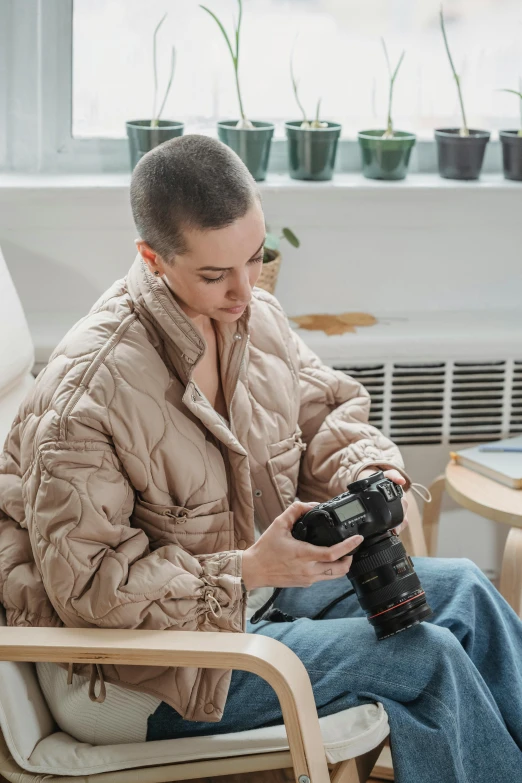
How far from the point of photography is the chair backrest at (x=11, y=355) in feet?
5.36

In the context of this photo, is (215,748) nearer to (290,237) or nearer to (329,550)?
(329,550)

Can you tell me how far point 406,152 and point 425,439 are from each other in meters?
0.68

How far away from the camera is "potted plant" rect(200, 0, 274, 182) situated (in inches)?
84.0

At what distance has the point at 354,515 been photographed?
1.29m

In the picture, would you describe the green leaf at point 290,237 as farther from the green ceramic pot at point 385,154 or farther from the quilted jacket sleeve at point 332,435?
the quilted jacket sleeve at point 332,435

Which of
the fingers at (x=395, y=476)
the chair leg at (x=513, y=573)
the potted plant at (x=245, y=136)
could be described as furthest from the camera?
the potted plant at (x=245, y=136)

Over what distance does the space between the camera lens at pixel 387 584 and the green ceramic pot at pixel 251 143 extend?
44.0 inches

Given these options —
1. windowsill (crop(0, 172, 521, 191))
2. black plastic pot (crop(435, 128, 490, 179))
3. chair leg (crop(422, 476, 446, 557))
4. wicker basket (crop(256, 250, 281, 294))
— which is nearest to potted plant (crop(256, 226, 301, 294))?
wicker basket (crop(256, 250, 281, 294))

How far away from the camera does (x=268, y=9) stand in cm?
223

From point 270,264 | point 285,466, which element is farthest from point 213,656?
→ point 270,264

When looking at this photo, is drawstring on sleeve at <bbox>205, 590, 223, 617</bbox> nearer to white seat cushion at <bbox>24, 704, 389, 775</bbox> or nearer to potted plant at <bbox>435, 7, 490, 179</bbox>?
white seat cushion at <bbox>24, 704, 389, 775</bbox>

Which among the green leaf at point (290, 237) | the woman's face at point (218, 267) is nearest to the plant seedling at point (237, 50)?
the green leaf at point (290, 237)

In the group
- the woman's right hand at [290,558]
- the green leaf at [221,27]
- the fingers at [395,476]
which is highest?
the green leaf at [221,27]

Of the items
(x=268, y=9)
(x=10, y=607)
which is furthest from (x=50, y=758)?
(x=268, y=9)
